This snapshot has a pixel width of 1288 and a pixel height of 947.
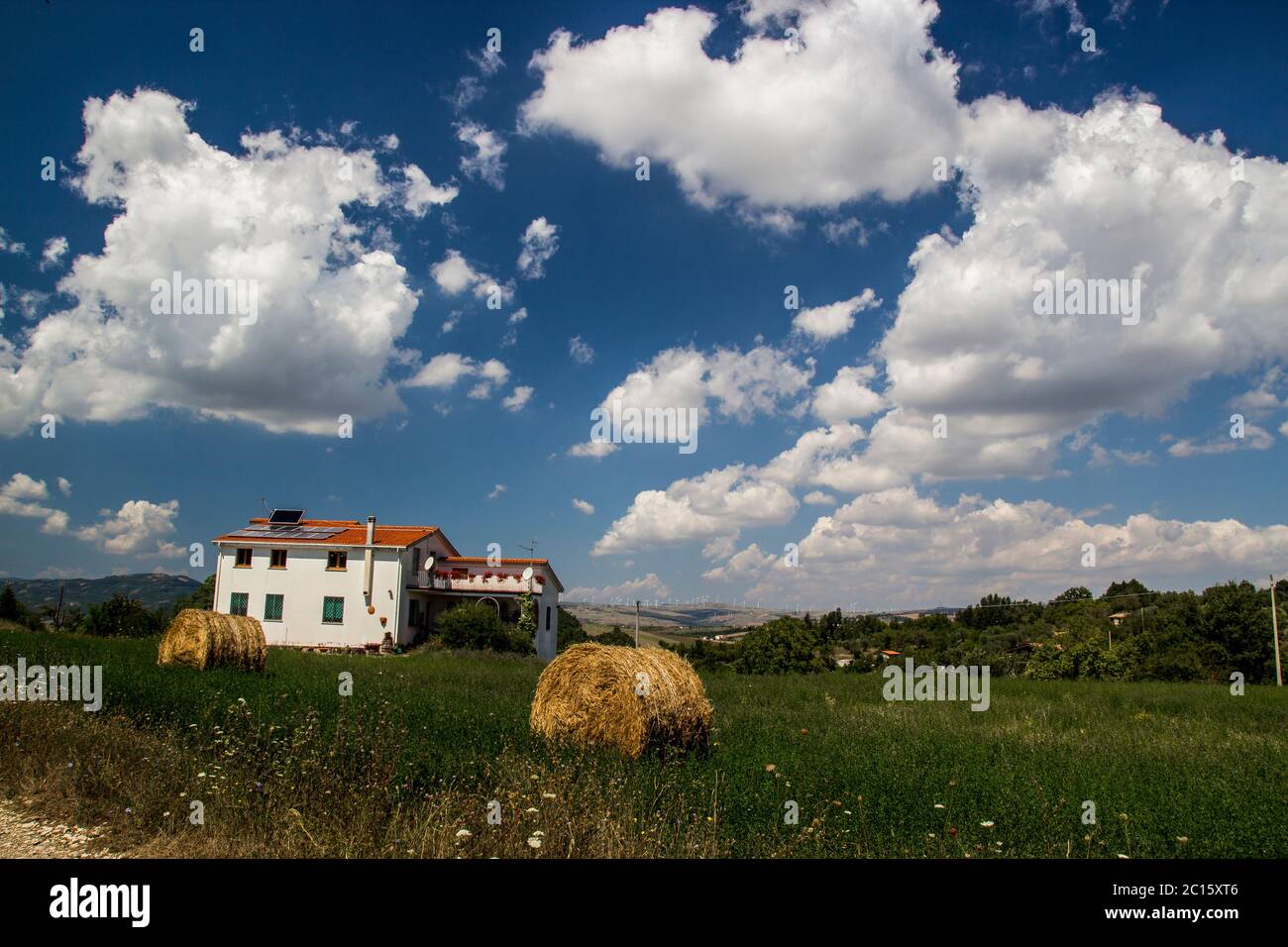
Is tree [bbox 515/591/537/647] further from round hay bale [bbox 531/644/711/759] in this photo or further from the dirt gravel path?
the dirt gravel path

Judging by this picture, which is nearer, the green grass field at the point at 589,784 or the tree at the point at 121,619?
the green grass field at the point at 589,784

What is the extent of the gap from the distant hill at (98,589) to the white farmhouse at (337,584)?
5.28 metres

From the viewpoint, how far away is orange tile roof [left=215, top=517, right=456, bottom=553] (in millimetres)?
42406

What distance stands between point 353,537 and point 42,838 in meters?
39.9

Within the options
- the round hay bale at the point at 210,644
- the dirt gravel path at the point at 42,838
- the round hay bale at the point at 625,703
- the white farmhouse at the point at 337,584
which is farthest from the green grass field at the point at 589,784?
the white farmhouse at the point at 337,584

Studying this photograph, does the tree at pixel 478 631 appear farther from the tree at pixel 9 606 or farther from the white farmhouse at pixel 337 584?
the tree at pixel 9 606

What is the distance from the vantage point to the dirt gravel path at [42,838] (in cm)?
569

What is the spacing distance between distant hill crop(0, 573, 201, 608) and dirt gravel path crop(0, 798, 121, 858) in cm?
3913

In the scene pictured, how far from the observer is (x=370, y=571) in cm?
4156

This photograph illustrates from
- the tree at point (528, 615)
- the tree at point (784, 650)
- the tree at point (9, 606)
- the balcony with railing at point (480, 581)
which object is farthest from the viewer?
the balcony with railing at point (480, 581)

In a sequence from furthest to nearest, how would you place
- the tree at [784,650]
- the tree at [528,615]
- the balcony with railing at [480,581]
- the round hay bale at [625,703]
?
1. the balcony with railing at [480,581]
2. the tree at [528,615]
3. the tree at [784,650]
4. the round hay bale at [625,703]
